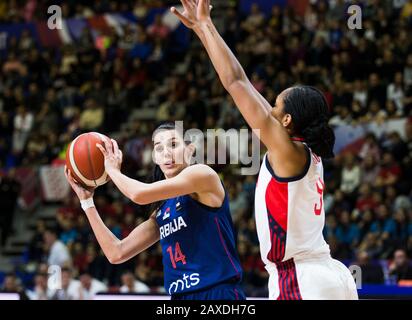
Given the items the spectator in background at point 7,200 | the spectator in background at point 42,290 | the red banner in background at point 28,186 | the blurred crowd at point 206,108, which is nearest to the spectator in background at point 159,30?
the blurred crowd at point 206,108

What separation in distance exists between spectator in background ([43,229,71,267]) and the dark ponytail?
9.55 m

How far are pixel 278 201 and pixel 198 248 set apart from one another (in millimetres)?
554

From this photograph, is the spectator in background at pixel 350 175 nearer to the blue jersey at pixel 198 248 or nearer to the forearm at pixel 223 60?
the blue jersey at pixel 198 248

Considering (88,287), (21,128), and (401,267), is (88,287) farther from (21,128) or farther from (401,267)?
(21,128)

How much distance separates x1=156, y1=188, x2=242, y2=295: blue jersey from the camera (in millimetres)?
4215

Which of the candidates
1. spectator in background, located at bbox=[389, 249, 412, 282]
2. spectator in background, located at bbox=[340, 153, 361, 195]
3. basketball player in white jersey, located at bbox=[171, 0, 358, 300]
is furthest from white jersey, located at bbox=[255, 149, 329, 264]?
spectator in background, located at bbox=[340, 153, 361, 195]

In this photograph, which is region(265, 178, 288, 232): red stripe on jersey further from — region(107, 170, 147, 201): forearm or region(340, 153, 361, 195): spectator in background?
region(340, 153, 361, 195): spectator in background

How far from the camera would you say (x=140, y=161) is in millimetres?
14648

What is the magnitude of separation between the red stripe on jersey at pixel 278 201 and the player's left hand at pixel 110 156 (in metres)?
0.91

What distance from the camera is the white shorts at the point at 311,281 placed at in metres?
3.91

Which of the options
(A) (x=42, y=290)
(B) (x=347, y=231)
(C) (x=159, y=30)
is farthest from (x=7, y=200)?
(B) (x=347, y=231)

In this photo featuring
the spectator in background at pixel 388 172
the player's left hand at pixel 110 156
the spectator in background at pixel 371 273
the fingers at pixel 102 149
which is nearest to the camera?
the player's left hand at pixel 110 156

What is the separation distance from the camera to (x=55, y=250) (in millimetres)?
13562
